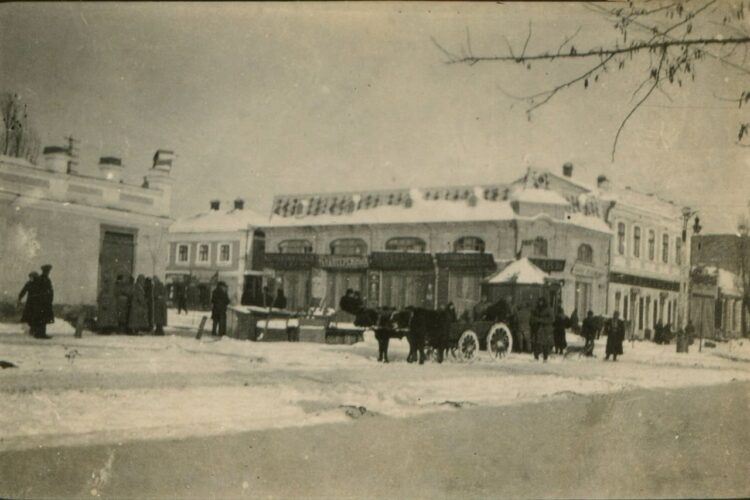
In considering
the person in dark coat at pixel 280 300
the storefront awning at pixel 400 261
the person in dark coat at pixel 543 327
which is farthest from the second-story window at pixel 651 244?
the person in dark coat at pixel 280 300

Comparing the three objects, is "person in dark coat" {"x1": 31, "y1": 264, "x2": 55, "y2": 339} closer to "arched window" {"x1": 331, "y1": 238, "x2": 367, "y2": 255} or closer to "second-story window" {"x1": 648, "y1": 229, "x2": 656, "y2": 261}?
"arched window" {"x1": 331, "y1": 238, "x2": 367, "y2": 255}

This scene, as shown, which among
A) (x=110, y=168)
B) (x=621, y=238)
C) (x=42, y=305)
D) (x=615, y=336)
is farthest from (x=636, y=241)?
(x=42, y=305)

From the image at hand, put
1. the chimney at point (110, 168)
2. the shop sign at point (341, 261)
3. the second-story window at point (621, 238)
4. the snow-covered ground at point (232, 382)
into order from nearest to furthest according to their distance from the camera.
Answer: the snow-covered ground at point (232, 382) < the chimney at point (110, 168) < the shop sign at point (341, 261) < the second-story window at point (621, 238)

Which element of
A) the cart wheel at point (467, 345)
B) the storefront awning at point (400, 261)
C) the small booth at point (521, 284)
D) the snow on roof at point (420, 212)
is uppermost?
the snow on roof at point (420, 212)

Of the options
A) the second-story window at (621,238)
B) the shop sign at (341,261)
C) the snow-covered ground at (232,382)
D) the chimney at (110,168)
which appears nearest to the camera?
the snow-covered ground at (232,382)

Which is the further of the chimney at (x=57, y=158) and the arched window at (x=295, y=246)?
the arched window at (x=295, y=246)

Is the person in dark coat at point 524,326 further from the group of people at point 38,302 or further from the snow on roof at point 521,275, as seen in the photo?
the group of people at point 38,302

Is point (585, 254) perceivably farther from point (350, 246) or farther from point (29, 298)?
point (29, 298)
